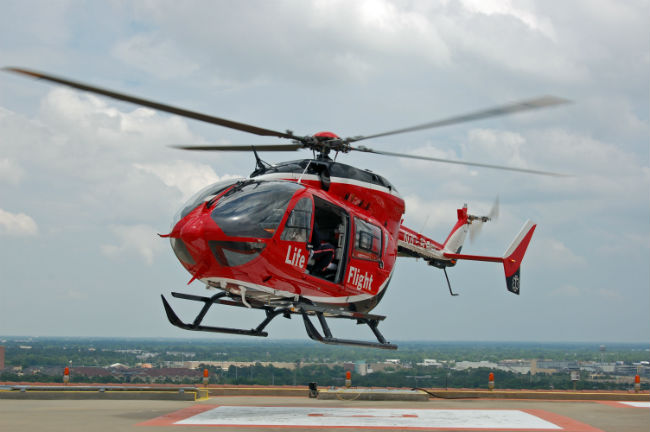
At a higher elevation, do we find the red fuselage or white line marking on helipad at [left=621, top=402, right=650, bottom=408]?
the red fuselage

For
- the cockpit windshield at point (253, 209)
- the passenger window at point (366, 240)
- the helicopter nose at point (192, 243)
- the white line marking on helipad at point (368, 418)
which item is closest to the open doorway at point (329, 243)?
the passenger window at point (366, 240)

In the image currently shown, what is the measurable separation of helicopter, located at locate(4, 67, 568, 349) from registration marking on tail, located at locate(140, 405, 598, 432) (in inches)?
64.2

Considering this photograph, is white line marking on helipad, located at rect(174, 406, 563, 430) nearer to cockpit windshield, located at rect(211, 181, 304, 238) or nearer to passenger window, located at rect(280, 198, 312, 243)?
passenger window, located at rect(280, 198, 312, 243)

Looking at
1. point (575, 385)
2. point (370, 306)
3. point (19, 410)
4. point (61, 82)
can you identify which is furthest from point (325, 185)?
point (575, 385)

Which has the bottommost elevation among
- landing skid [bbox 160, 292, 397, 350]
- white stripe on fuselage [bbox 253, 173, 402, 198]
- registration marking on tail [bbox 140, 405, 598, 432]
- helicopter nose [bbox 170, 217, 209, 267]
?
registration marking on tail [bbox 140, 405, 598, 432]

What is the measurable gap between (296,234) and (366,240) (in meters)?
2.54

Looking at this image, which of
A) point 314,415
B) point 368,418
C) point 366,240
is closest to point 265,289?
point 366,240

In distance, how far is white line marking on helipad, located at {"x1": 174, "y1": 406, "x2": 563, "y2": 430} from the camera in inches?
550

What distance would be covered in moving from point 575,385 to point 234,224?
16510 millimetres

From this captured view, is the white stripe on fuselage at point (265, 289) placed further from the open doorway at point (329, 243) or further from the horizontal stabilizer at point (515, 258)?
the horizontal stabilizer at point (515, 258)

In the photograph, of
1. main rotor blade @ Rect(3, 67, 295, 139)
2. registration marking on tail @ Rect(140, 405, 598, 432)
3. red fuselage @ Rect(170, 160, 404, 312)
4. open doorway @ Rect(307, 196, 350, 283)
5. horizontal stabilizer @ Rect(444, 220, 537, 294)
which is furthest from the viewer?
horizontal stabilizer @ Rect(444, 220, 537, 294)

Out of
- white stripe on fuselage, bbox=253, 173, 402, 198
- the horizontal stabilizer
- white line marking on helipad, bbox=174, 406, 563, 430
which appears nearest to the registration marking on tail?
white line marking on helipad, bbox=174, 406, 563, 430

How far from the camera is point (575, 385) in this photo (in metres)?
25.0

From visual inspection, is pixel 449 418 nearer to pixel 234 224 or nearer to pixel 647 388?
pixel 234 224
